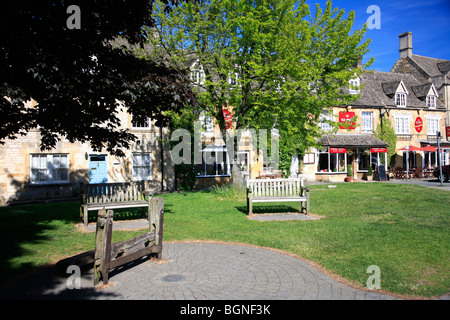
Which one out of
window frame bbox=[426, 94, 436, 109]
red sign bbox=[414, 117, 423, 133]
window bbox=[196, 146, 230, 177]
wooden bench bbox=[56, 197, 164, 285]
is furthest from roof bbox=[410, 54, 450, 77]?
wooden bench bbox=[56, 197, 164, 285]

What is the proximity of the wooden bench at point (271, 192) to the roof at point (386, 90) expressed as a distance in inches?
826

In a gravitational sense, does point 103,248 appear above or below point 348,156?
below

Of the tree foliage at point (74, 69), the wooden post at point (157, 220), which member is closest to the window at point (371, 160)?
the tree foliage at point (74, 69)

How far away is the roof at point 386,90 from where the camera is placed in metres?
31.0

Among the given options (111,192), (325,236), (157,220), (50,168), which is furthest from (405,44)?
(157,220)

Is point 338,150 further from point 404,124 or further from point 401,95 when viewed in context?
point 401,95

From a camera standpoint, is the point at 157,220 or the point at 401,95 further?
the point at 401,95

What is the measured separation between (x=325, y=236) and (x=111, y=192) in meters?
7.51

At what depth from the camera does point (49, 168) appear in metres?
18.9

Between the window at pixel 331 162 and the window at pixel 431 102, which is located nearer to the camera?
the window at pixel 331 162

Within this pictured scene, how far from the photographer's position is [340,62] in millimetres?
18141

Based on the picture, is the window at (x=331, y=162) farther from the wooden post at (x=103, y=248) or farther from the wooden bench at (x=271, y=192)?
the wooden post at (x=103, y=248)

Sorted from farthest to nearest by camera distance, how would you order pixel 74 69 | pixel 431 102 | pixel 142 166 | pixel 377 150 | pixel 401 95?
pixel 431 102, pixel 401 95, pixel 377 150, pixel 142 166, pixel 74 69

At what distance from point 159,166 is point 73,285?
16939 millimetres
